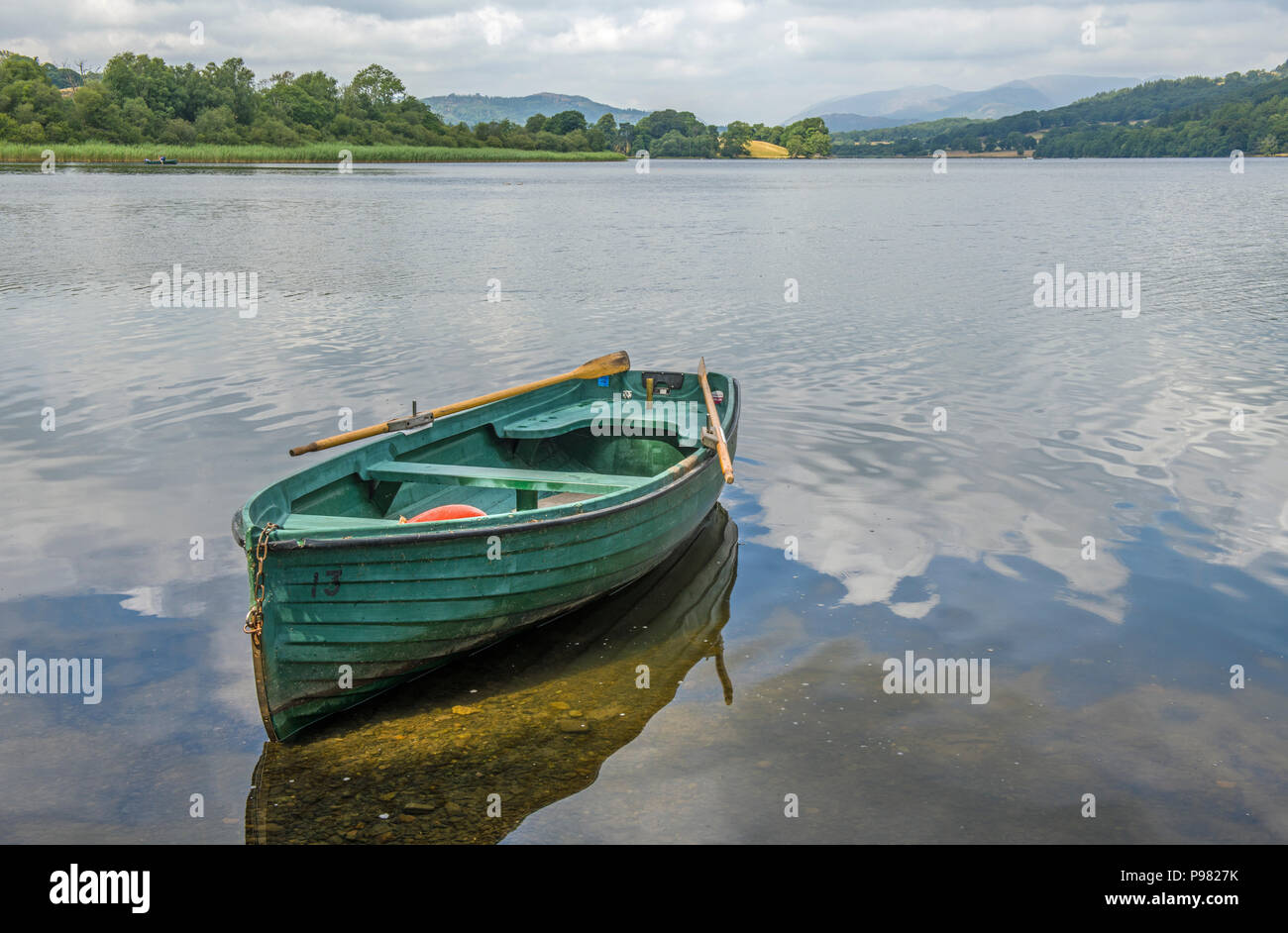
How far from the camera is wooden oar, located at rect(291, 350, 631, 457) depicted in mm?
8734

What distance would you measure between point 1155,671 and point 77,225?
38.2 metres

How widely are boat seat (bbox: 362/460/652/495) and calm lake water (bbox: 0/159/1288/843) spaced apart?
3.40 feet

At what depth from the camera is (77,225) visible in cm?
3669

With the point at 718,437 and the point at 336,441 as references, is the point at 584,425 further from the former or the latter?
the point at 336,441

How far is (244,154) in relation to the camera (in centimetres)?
9569

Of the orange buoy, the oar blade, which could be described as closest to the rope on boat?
the orange buoy

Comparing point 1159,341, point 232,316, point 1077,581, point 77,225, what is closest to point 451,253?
point 232,316

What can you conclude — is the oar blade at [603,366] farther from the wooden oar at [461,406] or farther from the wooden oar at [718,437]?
the wooden oar at [718,437]

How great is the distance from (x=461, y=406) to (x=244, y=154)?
9597 cm

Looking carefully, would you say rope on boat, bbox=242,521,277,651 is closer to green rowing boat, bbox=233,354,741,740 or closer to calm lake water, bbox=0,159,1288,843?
green rowing boat, bbox=233,354,741,740

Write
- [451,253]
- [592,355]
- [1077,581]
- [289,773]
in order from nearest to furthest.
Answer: [289,773], [1077,581], [592,355], [451,253]
